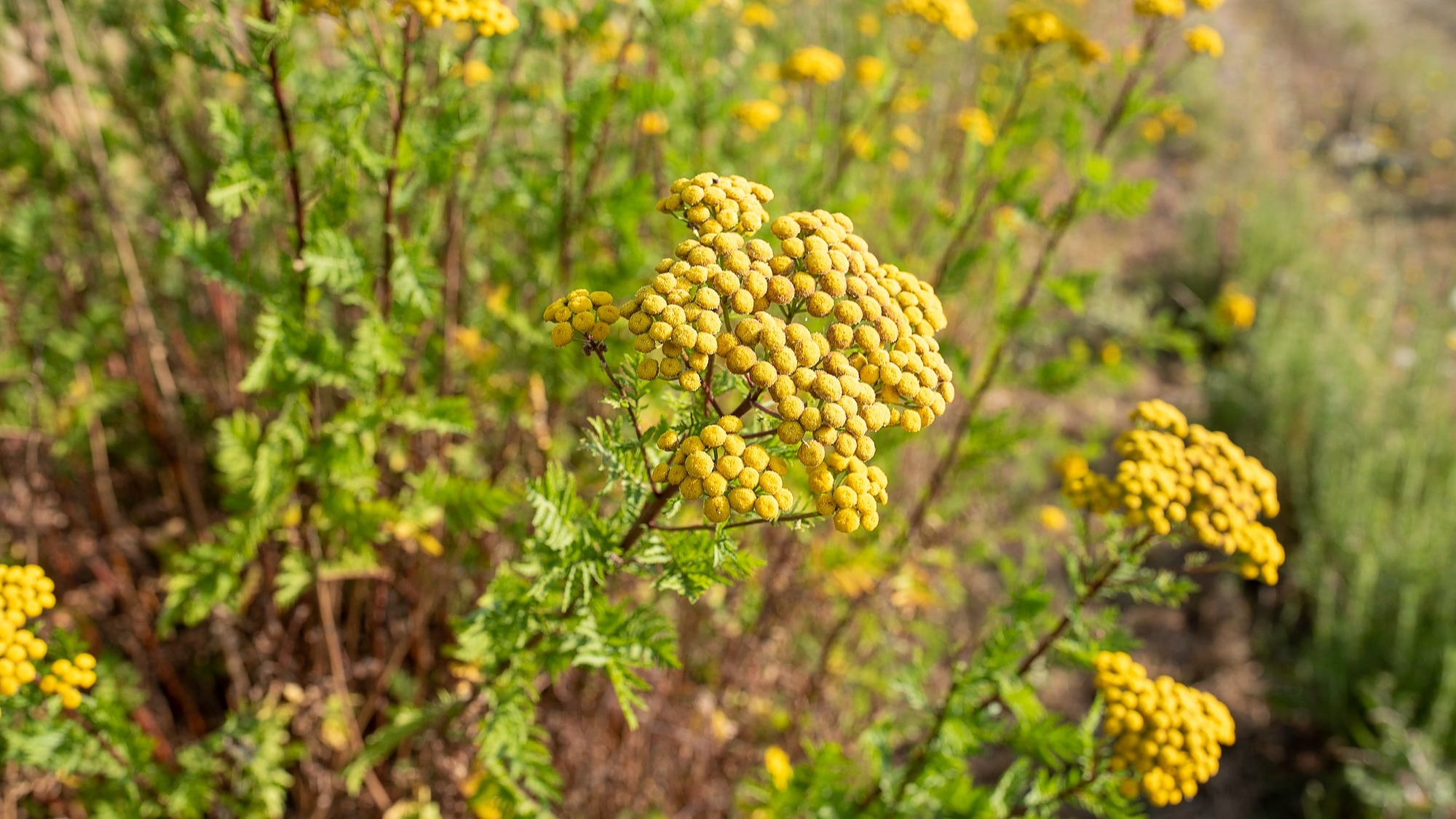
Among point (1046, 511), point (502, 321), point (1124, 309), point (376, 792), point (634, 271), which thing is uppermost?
point (634, 271)

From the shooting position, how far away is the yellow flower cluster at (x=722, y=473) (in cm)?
138

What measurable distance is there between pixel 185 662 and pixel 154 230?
205 cm

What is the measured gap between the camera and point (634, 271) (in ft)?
9.24

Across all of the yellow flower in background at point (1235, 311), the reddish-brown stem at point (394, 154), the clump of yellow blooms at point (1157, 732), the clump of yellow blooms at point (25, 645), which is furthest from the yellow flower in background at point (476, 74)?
the yellow flower in background at point (1235, 311)

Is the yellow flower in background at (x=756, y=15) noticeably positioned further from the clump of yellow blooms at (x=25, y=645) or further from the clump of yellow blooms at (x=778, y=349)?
the clump of yellow blooms at (x=25, y=645)

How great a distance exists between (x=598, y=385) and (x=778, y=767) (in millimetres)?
1558

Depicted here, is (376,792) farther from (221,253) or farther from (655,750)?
(221,253)

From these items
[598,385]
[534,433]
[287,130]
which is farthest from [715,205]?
[534,433]

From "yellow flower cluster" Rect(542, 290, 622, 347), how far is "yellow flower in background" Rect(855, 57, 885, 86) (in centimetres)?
274

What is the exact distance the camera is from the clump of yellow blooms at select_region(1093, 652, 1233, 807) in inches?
79.6

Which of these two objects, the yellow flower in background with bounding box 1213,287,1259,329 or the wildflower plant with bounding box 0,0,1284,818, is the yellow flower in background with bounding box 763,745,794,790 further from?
the yellow flower in background with bounding box 1213,287,1259,329

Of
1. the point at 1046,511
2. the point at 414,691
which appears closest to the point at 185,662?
the point at 414,691

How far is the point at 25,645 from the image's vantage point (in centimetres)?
166

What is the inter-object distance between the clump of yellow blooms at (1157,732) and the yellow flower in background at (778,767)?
3.14ft
